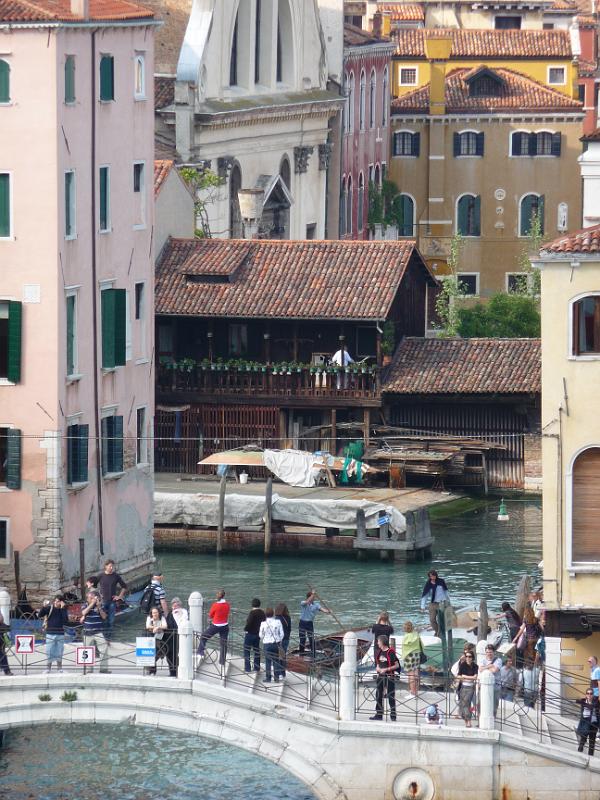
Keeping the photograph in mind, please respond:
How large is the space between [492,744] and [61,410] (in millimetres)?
14272

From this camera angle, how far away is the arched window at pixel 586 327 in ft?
127

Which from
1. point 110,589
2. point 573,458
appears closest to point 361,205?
point 110,589

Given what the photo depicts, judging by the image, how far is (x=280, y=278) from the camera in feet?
210

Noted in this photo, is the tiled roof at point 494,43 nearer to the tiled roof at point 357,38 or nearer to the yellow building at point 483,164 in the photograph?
the yellow building at point 483,164

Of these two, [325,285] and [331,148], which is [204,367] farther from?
[331,148]

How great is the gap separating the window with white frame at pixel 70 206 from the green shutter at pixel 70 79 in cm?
130

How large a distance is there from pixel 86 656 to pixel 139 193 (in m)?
15.9

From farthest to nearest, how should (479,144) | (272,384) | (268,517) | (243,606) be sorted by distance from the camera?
(479,144)
(272,384)
(268,517)
(243,606)

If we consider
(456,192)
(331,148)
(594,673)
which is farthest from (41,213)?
(456,192)

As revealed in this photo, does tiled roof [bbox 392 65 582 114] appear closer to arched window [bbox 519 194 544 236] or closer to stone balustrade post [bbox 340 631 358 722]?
arched window [bbox 519 194 544 236]

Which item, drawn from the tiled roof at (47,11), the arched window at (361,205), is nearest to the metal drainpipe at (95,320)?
the tiled roof at (47,11)

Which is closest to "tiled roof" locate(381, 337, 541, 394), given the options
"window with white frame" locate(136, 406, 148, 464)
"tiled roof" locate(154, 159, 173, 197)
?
"tiled roof" locate(154, 159, 173, 197)

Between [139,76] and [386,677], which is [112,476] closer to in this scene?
[139,76]

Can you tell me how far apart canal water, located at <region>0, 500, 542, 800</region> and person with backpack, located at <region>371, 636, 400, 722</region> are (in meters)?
2.96
